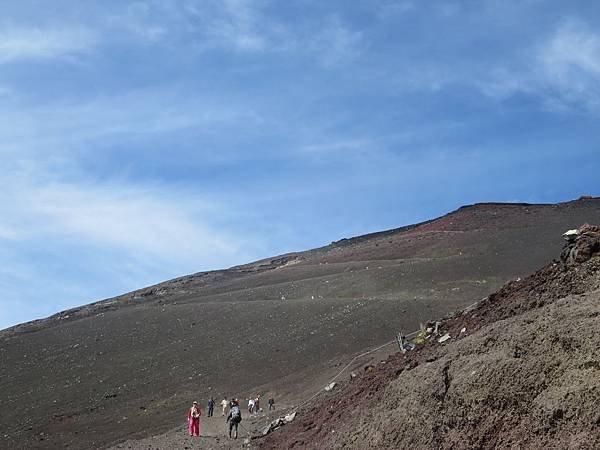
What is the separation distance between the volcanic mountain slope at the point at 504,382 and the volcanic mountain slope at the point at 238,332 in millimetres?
16568

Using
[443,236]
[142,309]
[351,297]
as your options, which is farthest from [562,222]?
[142,309]

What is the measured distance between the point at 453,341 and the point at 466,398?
9.23ft

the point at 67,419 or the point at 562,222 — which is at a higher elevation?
the point at 562,222

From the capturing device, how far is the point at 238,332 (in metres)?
41.7

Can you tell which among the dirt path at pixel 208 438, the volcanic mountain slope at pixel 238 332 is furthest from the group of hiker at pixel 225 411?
the volcanic mountain slope at pixel 238 332

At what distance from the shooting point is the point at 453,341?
465 inches

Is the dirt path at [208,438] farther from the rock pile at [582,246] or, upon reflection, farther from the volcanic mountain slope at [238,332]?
the rock pile at [582,246]

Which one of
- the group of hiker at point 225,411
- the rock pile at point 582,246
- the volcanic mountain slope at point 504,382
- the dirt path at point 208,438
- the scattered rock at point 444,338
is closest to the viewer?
the volcanic mountain slope at point 504,382

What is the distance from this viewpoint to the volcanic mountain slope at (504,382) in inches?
313

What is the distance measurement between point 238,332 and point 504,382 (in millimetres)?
33718

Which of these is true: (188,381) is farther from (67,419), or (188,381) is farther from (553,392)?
(553,392)

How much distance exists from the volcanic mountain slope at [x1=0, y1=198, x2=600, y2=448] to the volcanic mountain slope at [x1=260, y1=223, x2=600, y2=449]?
16568 mm

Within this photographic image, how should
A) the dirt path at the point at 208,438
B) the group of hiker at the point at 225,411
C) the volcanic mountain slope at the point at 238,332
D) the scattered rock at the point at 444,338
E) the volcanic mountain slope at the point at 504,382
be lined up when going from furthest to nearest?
the volcanic mountain slope at the point at 238,332 < the group of hiker at the point at 225,411 < the dirt path at the point at 208,438 < the scattered rock at the point at 444,338 < the volcanic mountain slope at the point at 504,382

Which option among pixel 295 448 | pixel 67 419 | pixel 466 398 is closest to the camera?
pixel 466 398
